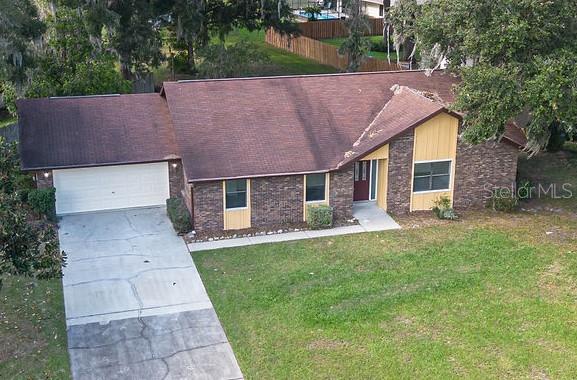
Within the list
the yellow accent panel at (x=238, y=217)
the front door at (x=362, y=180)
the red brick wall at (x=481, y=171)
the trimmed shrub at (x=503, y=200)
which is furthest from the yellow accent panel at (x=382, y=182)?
the yellow accent panel at (x=238, y=217)

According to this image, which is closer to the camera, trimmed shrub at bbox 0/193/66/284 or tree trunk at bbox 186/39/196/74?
trimmed shrub at bbox 0/193/66/284

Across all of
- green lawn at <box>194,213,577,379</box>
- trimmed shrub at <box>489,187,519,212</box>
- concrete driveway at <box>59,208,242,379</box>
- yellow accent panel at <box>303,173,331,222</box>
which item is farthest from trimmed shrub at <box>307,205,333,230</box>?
trimmed shrub at <box>489,187,519,212</box>

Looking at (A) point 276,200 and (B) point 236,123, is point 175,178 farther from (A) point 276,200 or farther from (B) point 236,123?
(A) point 276,200

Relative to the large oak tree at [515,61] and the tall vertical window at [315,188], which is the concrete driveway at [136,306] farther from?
the large oak tree at [515,61]

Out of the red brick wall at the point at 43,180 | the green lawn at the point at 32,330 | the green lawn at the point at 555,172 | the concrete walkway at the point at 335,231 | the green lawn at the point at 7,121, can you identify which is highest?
the green lawn at the point at 7,121

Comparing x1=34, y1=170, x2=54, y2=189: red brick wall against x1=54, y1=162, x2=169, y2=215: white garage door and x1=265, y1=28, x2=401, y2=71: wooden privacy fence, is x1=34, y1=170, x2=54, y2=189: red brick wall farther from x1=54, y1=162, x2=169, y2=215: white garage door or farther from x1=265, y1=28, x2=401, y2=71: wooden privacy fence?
x1=265, y1=28, x2=401, y2=71: wooden privacy fence

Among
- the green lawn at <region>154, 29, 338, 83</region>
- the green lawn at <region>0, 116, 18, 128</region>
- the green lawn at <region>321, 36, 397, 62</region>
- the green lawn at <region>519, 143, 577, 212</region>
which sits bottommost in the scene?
the green lawn at <region>519, 143, 577, 212</region>

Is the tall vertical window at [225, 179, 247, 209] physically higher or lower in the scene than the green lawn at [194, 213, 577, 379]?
higher
